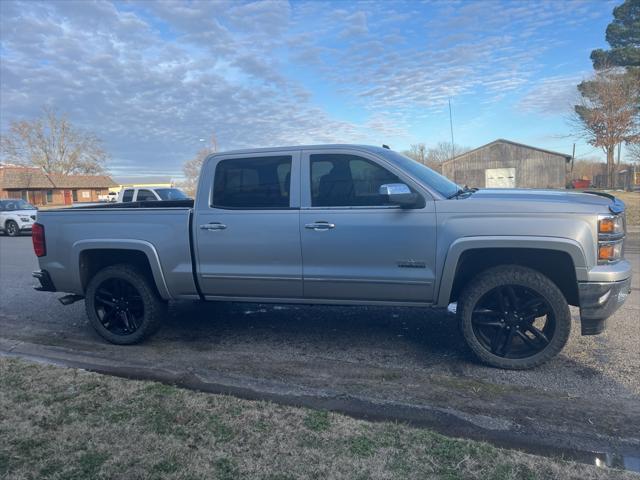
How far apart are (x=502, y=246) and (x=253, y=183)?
242 cm

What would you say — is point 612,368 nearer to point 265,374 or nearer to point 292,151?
point 265,374

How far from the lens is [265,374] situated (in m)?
4.41

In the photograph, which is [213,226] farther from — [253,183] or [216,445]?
[216,445]

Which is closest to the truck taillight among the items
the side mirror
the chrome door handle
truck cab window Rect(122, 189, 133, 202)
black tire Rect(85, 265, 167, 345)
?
black tire Rect(85, 265, 167, 345)

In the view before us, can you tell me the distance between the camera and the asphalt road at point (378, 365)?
11.6ft

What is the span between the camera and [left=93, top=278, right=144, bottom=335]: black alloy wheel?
537 centimetres

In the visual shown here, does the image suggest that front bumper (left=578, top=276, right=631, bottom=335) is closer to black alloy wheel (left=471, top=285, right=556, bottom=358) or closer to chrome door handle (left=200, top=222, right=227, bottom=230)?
black alloy wheel (left=471, top=285, right=556, bottom=358)

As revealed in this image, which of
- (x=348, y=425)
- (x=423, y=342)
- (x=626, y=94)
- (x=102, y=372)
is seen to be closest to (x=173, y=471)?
(x=348, y=425)

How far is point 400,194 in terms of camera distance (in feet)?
14.0

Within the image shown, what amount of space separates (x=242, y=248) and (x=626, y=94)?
34941 mm

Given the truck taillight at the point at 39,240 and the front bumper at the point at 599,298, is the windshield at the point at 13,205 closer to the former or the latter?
the truck taillight at the point at 39,240

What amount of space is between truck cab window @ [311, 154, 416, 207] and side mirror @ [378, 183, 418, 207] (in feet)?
0.70

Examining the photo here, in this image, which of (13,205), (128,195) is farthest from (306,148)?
(13,205)

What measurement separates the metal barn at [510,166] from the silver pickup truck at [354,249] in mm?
38283
